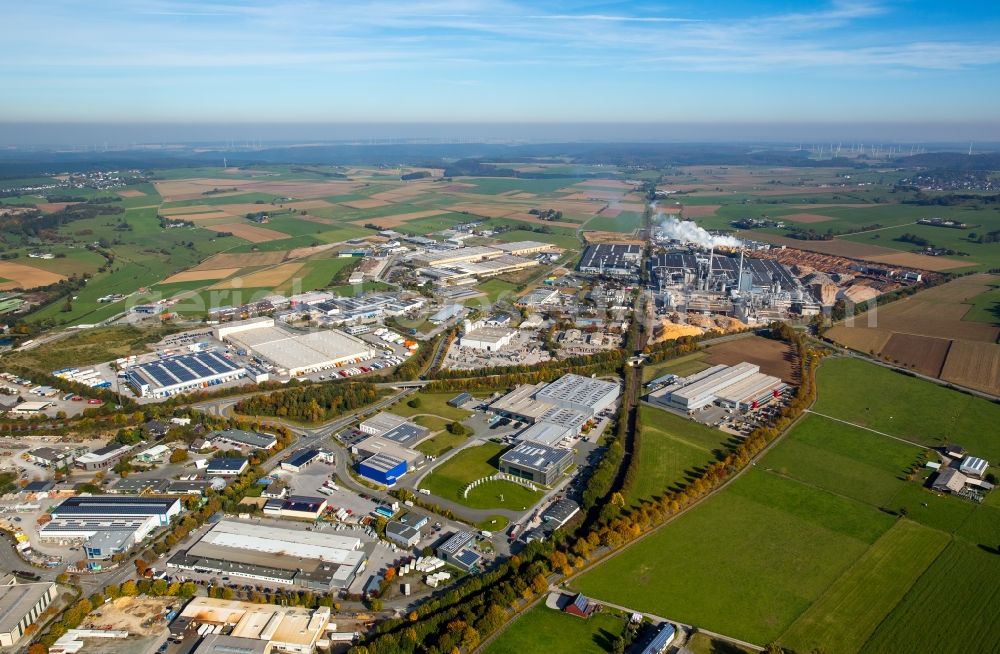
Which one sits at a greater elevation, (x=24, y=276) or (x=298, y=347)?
(x=24, y=276)

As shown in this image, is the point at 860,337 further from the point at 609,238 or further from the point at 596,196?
the point at 596,196

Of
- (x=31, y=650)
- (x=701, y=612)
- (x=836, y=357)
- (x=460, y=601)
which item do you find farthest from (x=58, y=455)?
(x=836, y=357)

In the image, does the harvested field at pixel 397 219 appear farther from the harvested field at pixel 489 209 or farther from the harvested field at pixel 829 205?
the harvested field at pixel 829 205

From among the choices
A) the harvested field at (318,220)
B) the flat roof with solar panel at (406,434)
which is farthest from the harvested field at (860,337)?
the harvested field at (318,220)

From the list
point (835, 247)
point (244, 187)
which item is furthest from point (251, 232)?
point (835, 247)

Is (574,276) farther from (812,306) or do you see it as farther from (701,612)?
(701,612)

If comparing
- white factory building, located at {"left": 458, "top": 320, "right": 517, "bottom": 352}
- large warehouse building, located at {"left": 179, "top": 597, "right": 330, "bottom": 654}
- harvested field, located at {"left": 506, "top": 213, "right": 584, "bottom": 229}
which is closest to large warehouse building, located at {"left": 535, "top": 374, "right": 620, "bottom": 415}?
white factory building, located at {"left": 458, "top": 320, "right": 517, "bottom": 352}

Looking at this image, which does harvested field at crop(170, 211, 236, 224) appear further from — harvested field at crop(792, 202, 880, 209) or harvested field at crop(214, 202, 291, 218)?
harvested field at crop(792, 202, 880, 209)
